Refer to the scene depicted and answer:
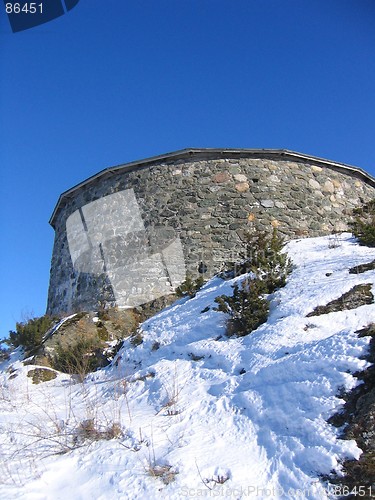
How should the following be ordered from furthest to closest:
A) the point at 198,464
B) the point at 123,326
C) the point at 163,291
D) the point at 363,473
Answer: the point at 163,291 → the point at 123,326 → the point at 198,464 → the point at 363,473

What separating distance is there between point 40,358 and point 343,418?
4910mm

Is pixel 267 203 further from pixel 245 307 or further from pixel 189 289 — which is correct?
pixel 245 307

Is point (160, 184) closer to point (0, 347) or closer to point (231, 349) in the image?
point (0, 347)

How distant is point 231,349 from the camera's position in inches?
172

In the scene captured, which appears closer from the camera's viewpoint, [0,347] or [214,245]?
[0,347]

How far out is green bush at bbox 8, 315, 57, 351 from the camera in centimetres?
744

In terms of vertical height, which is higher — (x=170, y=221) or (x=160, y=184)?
(x=160, y=184)

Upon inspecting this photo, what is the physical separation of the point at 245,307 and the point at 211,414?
65.2 inches

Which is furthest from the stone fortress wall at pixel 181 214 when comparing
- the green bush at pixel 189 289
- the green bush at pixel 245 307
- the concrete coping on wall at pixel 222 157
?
the green bush at pixel 245 307

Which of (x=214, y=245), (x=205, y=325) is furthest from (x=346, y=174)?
(x=205, y=325)

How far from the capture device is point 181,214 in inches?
385

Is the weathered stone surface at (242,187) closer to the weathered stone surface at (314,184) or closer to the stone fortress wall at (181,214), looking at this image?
the stone fortress wall at (181,214)

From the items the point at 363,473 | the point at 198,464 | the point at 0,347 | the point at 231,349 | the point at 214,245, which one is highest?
the point at 214,245

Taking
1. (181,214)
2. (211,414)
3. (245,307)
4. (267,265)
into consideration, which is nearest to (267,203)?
(181,214)
